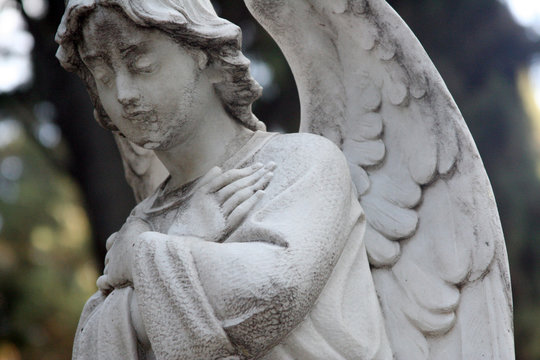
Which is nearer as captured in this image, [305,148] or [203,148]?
[305,148]

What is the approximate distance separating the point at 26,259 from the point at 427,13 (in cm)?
674

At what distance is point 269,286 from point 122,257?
0.58 m

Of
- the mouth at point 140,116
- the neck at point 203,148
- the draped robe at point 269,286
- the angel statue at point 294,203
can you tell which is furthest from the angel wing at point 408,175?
the mouth at point 140,116

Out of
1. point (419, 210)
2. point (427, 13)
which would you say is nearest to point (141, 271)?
point (419, 210)

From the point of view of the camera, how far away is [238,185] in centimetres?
271

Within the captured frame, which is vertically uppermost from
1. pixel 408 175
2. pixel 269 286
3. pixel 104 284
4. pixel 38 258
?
pixel 408 175

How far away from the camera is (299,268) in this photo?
2.42 meters

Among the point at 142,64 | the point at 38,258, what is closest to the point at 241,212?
the point at 142,64

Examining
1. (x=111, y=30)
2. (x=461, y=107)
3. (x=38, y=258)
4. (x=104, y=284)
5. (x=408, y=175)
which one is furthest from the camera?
(x=38, y=258)

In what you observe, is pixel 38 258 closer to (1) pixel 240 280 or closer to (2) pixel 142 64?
(2) pixel 142 64

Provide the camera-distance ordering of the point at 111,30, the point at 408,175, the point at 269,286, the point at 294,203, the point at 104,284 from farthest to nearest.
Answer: the point at 408,175, the point at 104,284, the point at 111,30, the point at 294,203, the point at 269,286

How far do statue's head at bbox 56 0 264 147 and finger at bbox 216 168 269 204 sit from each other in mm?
311

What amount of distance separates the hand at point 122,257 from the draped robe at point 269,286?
0.05 metres

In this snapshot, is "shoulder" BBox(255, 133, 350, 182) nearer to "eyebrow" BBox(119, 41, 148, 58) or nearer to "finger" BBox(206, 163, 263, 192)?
"finger" BBox(206, 163, 263, 192)
